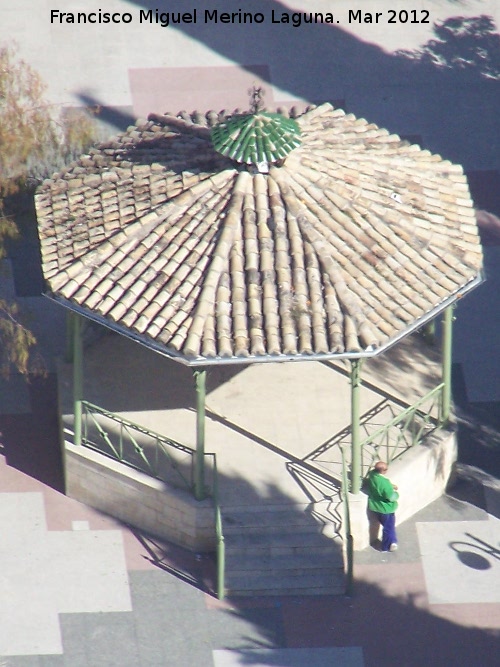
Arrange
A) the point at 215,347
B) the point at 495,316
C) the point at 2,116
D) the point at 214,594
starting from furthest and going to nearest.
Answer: the point at 495,316 < the point at 2,116 < the point at 214,594 < the point at 215,347

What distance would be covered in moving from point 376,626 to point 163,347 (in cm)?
448

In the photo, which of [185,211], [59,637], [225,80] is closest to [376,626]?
[59,637]

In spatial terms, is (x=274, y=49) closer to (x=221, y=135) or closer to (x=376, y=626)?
(x=221, y=135)

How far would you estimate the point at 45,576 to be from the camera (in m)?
21.8

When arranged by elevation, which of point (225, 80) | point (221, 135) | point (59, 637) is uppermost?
point (221, 135)

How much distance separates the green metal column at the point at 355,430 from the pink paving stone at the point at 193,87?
392 inches

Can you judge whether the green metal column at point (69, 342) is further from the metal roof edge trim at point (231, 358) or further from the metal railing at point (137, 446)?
the metal roof edge trim at point (231, 358)

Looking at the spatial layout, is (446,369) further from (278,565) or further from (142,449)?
(142,449)

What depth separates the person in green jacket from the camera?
21.6 m

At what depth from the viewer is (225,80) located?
30.8 m

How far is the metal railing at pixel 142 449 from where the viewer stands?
22078 millimetres

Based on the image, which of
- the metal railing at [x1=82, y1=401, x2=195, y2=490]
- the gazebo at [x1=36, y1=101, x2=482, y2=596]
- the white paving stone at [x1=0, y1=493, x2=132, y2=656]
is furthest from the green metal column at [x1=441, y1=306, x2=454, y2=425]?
the white paving stone at [x1=0, y1=493, x2=132, y2=656]

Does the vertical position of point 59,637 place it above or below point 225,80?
below

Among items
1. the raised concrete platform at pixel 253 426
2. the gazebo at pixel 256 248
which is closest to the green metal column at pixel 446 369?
the gazebo at pixel 256 248
